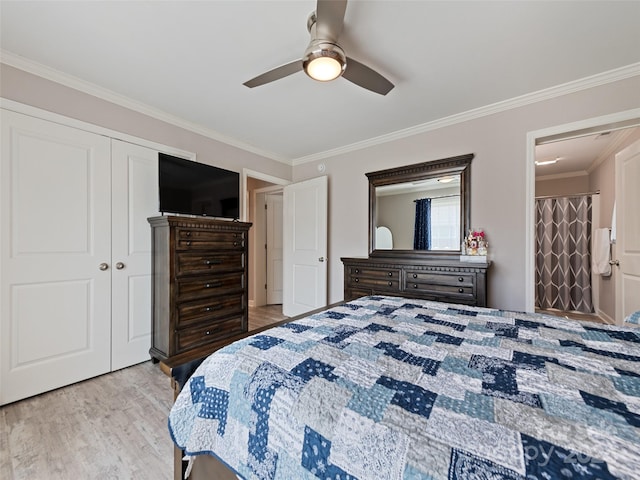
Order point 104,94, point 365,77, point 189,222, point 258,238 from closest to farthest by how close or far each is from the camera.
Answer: point 365,77 < point 104,94 < point 189,222 < point 258,238

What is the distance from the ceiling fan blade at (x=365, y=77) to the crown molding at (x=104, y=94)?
2.03 meters

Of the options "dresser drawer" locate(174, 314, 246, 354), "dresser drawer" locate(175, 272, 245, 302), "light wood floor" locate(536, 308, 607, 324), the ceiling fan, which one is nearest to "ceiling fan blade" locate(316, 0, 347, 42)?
the ceiling fan

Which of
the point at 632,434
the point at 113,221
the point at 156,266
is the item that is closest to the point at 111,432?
the point at 156,266

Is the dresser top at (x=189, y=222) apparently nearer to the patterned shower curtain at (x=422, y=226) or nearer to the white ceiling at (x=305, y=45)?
the white ceiling at (x=305, y=45)

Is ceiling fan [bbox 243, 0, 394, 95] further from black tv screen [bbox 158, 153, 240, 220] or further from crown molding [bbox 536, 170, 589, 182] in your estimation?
crown molding [bbox 536, 170, 589, 182]

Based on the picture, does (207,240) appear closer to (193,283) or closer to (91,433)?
(193,283)

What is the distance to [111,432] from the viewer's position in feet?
5.42

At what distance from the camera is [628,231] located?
2.53 m

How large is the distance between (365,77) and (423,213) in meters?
1.75

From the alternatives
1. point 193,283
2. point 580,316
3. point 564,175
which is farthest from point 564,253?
point 193,283

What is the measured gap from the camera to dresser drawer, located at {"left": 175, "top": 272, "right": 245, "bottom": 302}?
2.49 meters

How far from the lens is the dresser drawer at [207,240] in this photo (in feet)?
8.13

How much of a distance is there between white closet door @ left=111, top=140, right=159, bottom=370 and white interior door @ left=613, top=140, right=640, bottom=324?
4.46m

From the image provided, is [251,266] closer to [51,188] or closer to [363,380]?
[51,188]
